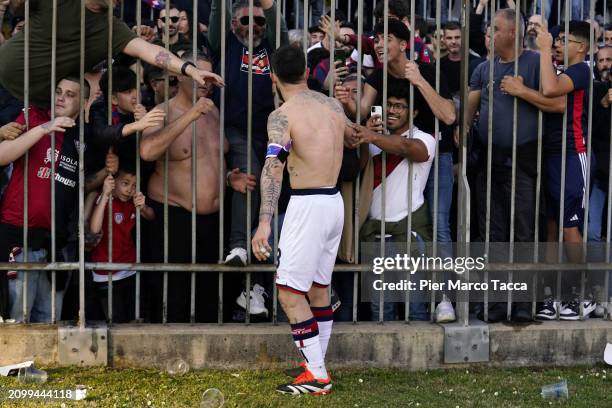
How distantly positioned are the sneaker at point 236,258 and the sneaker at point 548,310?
7.95ft

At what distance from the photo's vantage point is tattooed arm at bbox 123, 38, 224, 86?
7617mm

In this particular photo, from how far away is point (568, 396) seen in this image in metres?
7.11

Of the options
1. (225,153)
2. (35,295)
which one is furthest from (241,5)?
(35,295)

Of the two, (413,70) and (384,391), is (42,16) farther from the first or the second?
(384,391)

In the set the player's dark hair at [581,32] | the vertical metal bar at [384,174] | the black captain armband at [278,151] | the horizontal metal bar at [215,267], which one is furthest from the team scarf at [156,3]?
the player's dark hair at [581,32]

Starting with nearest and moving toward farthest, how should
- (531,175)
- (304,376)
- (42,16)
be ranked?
(304,376), (42,16), (531,175)

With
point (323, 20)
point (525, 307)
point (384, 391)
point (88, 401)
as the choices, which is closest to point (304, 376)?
point (384, 391)

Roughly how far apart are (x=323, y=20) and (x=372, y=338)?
278 cm

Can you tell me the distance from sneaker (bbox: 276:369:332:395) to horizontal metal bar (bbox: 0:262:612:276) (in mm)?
1035

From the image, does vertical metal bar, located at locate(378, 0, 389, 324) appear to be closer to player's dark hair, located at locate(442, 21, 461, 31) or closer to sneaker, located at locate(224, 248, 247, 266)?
sneaker, located at locate(224, 248, 247, 266)

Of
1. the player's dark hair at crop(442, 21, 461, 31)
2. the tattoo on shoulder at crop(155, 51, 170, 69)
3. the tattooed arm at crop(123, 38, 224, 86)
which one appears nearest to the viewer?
the tattooed arm at crop(123, 38, 224, 86)

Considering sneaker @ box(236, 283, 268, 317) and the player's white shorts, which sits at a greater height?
the player's white shorts

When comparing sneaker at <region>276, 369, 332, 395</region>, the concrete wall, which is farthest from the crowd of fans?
sneaker at <region>276, 369, 332, 395</region>

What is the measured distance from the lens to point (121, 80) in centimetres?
800
